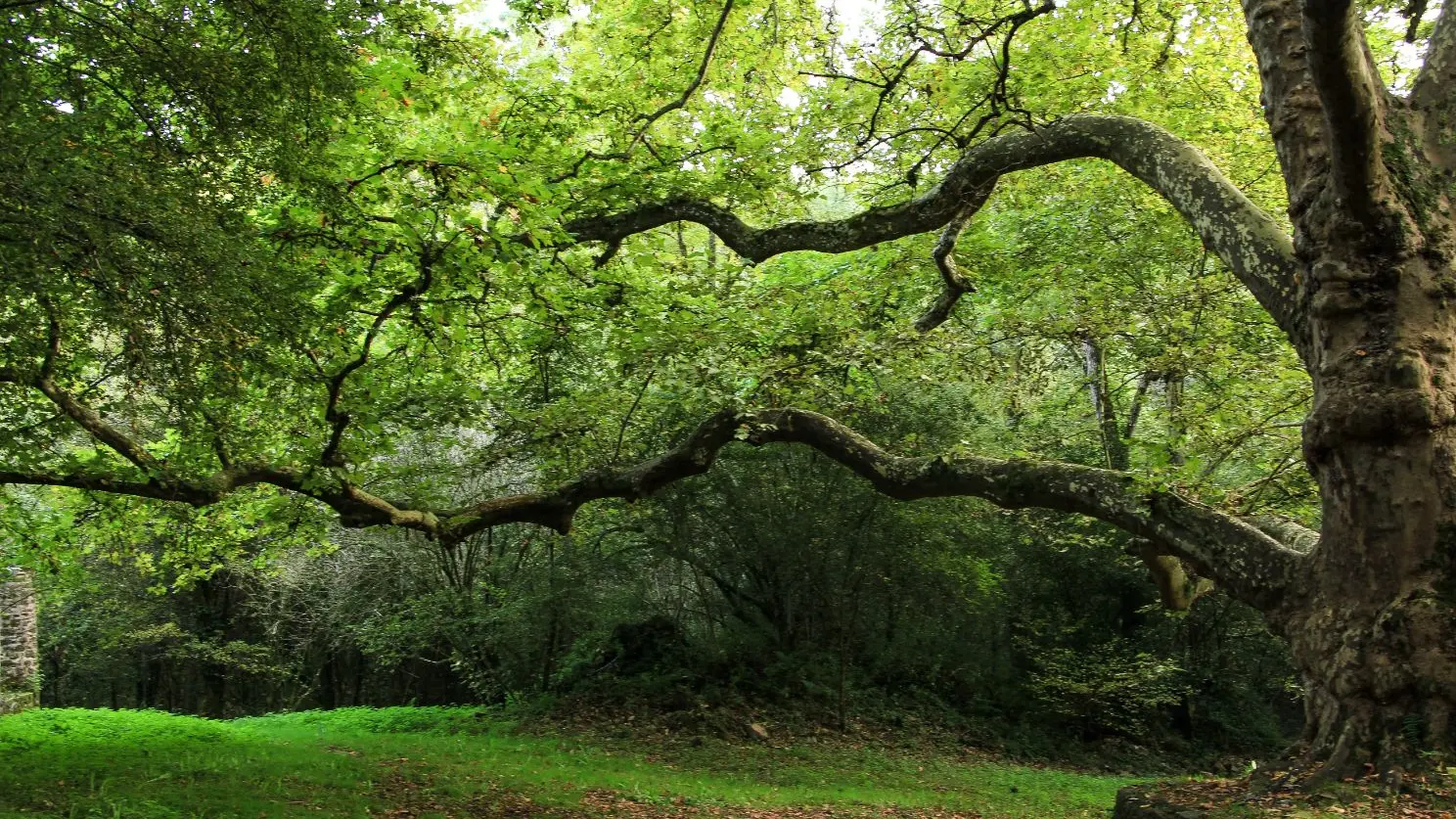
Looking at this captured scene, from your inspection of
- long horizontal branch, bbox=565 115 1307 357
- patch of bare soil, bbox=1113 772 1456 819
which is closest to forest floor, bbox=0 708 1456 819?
patch of bare soil, bbox=1113 772 1456 819

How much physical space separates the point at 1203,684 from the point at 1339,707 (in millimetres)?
12042

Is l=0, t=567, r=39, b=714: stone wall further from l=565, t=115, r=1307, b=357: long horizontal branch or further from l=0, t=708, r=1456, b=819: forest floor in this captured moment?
l=565, t=115, r=1307, b=357: long horizontal branch

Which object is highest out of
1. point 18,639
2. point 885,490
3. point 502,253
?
point 502,253

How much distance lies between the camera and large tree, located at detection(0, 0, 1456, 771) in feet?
12.2


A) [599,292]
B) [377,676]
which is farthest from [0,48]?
[377,676]

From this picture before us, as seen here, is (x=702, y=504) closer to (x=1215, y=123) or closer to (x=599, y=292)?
(x=599, y=292)

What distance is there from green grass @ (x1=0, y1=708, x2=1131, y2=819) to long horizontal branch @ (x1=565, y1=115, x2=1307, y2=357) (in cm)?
482

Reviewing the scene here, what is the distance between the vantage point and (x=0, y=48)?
11.0 feet

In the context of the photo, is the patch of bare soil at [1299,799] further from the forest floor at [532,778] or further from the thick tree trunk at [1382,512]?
the thick tree trunk at [1382,512]

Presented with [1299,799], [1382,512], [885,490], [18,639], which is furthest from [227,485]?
[18,639]

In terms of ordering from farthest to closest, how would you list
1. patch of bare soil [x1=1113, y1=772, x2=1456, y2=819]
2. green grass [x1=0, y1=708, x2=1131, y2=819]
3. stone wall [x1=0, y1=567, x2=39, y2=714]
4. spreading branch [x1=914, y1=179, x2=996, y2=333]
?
stone wall [x1=0, y1=567, x2=39, y2=714] < spreading branch [x1=914, y1=179, x2=996, y2=333] < green grass [x1=0, y1=708, x2=1131, y2=819] < patch of bare soil [x1=1113, y1=772, x2=1456, y2=819]

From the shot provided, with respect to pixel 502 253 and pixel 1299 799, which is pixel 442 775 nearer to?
pixel 502 253

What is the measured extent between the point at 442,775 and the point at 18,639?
7.71m

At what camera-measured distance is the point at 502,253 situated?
19.3 feet
